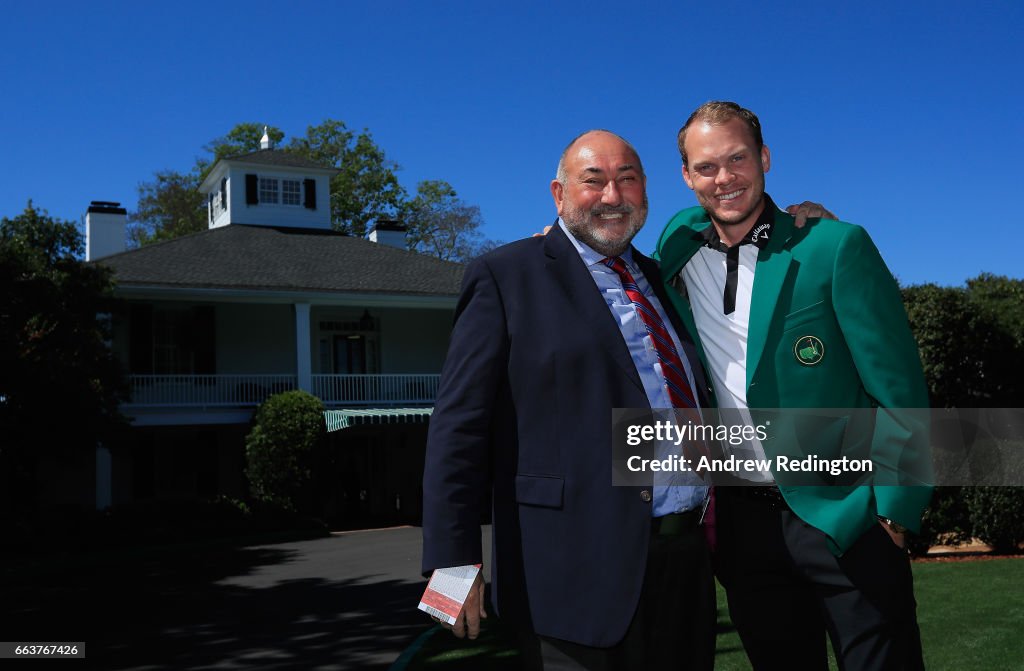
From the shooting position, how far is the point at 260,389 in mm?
23219

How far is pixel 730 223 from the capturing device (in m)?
3.21

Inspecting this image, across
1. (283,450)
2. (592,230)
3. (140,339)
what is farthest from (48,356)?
(592,230)

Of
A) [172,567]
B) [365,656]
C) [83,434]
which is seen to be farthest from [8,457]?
[365,656]

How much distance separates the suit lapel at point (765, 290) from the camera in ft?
9.66

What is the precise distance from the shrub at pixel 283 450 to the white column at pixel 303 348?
6.33 ft

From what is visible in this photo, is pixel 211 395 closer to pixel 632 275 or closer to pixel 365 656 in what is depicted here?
pixel 365 656

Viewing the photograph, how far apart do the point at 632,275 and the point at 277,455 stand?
17.6 meters

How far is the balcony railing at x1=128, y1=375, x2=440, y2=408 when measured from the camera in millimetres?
22094

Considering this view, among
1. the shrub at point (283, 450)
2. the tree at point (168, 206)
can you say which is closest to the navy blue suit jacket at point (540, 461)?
the shrub at point (283, 450)

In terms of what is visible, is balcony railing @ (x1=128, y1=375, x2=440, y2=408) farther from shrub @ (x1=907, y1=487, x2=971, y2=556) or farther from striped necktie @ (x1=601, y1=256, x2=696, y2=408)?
striped necktie @ (x1=601, y1=256, x2=696, y2=408)

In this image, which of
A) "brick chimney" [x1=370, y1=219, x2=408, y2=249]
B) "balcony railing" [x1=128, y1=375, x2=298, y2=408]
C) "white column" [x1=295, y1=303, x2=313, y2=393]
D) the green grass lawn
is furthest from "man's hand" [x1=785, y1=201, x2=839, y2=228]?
"brick chimney" [x1=370, y1=219, x2=408, y2=249]

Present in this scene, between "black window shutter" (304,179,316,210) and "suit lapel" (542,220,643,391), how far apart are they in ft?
90.6

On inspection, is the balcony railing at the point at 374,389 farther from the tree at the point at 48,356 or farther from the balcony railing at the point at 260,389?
the tree at the point at 48,356

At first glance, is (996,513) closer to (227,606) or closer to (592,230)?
(227,606)
